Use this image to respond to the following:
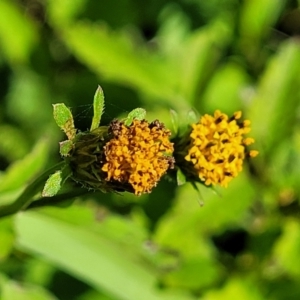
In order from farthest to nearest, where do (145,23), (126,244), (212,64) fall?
(145,23)
(212,64)
(126,244)

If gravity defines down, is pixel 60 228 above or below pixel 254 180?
below

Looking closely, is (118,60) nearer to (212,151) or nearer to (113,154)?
(212,151)

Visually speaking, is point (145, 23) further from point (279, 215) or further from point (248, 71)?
point (279, 215)

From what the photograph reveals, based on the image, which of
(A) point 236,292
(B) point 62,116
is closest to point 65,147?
(B) point 62,116

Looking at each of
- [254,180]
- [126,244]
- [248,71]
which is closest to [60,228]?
[126,244]

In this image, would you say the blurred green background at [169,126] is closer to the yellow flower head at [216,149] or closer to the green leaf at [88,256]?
the green leaf at [88,256]

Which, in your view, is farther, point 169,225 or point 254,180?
point 254,180
